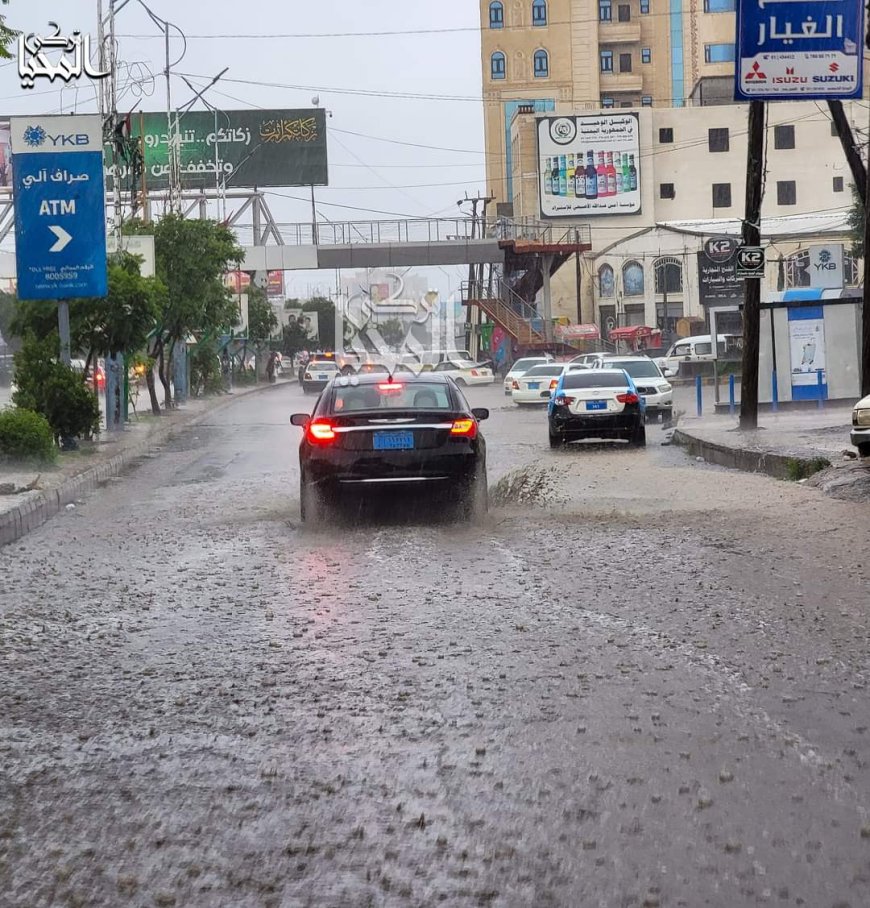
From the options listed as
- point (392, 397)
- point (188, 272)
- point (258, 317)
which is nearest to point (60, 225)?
point (392, 397)

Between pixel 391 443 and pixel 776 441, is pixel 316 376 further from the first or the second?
pixel 391 443

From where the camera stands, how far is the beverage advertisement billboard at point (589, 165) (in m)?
84.6

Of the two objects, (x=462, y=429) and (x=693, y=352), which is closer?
(x=462, y=429)

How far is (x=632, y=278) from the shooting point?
271 feet

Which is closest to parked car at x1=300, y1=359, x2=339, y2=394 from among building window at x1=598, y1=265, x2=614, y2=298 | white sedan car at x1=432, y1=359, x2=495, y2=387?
white sedan car at x1=432, y1=359, x2=495, y2=387

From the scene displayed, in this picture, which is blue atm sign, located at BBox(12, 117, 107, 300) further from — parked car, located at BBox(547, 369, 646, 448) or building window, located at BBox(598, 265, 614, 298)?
building window, located at BBox(598, 265, 614, 298)

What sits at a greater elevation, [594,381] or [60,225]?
[60,225]

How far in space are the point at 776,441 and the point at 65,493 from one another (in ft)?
34.5

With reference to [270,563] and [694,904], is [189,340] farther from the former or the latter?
[694,904]

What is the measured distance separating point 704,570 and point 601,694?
13.4 ft

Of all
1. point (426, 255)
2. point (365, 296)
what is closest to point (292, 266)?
point (426, 255)

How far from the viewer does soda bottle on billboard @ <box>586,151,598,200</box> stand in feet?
280

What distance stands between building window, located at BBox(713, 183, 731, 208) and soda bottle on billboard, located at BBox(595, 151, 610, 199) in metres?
8.56

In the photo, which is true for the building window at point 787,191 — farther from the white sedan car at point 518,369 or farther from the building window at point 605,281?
the white sedan car at point 518,369
